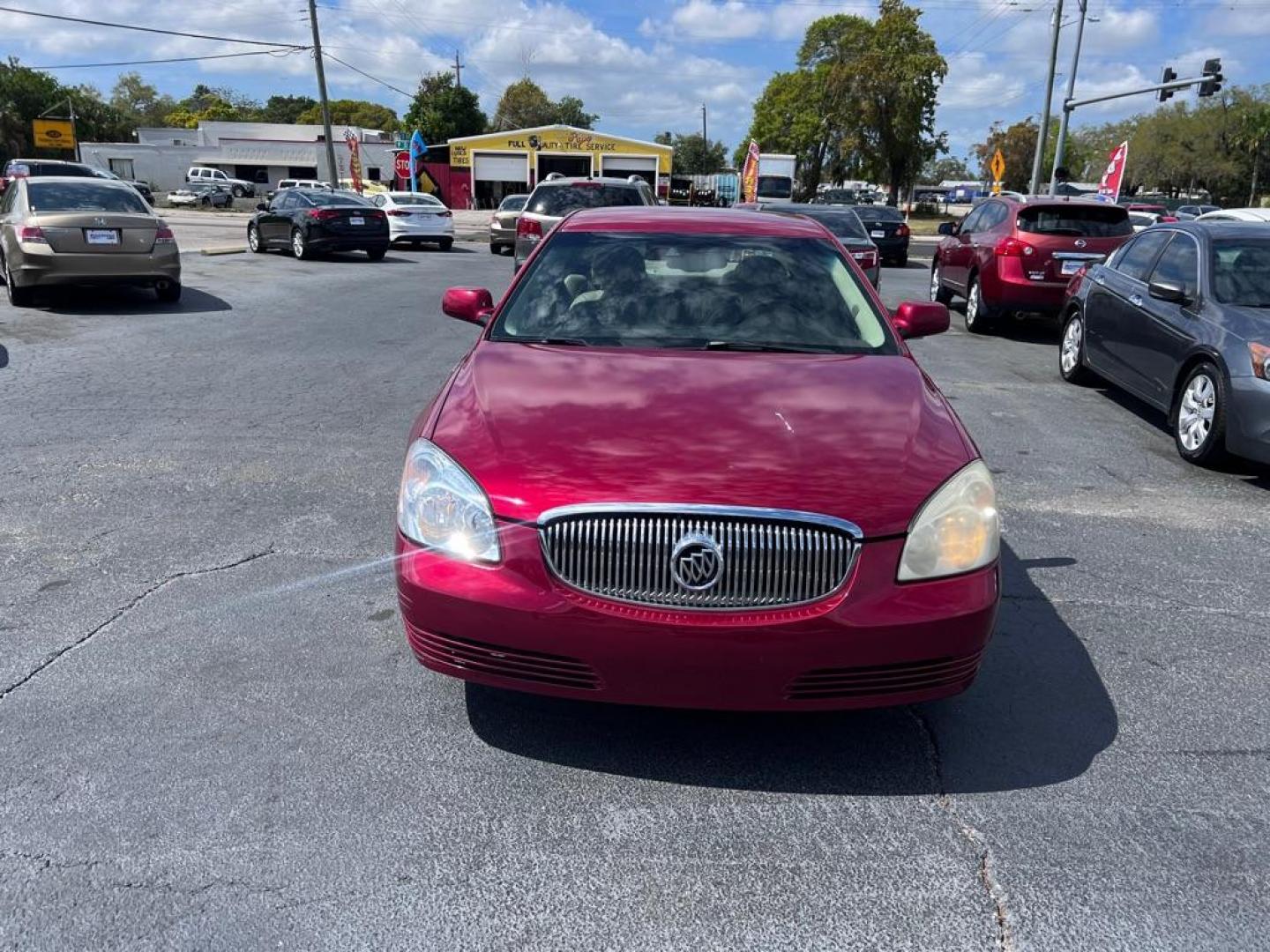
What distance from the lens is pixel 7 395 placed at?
7.68 metres

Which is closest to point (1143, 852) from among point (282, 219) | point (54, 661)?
point (54, 661)

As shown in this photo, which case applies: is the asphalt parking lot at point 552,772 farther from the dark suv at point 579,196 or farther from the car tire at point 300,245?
the car tire at point 300,245

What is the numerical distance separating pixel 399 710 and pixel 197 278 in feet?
48.1

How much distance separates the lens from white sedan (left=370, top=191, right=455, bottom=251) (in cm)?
2533

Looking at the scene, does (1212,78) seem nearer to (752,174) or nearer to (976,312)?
(752,174)

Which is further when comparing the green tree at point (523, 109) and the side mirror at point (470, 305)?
the green tree at point (523, 109)

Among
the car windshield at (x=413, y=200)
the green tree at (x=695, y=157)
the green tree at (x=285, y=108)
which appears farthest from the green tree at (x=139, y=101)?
the car windshield at (x=413, y=200)

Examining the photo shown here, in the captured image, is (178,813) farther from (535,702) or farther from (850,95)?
(850,95)

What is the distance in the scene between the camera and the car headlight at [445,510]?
2.88 meters

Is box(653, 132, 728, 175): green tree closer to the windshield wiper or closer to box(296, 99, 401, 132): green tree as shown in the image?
box(296, 99, 401, 132): green tree

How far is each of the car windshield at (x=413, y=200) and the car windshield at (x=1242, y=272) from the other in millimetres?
21804

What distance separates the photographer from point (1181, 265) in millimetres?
7535

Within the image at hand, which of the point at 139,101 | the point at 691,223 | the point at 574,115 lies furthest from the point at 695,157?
the point at 691,223

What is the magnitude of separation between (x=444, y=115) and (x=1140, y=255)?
81.2m
